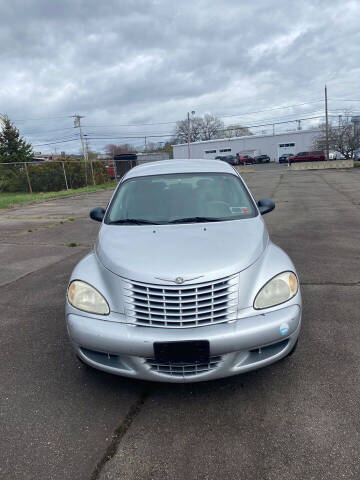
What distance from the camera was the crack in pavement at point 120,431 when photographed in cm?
197

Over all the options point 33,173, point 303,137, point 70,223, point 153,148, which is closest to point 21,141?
point 33,173

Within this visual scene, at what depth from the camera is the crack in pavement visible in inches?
77.6

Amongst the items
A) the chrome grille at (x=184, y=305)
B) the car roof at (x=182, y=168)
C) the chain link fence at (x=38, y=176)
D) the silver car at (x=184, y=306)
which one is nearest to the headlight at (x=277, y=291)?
the silver car at (x=184, y=306)

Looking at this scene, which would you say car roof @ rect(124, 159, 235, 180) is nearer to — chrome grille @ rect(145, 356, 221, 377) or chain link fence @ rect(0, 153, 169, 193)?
chrome grille @ rect(145, 356, 221, 377)

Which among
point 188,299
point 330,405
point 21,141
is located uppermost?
point 21,141

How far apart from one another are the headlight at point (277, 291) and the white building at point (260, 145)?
5934 cm

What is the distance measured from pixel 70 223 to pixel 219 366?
30.0 ft

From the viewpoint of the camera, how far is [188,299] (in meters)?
2.36

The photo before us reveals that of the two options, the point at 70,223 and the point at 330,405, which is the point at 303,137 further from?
the point at 330,405

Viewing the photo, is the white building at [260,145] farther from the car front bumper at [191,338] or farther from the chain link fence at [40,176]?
the car front bumper at [191,338]

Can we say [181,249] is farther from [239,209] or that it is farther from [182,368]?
[239,209]

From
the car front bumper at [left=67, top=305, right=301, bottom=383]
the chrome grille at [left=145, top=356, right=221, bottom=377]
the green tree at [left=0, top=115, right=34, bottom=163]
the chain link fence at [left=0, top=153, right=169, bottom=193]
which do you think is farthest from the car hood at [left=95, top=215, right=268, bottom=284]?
the green tree at [left=0, top=115, right=34, bottom=163]

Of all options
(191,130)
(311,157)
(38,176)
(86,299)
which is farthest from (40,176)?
(191,130)

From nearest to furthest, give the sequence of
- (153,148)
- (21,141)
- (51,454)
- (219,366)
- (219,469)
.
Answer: (219,469) → (51,454) → (219,366) → (21,141) → (153,148)
